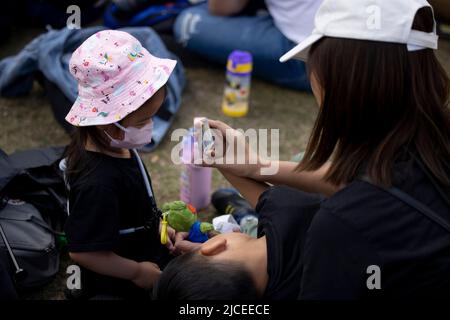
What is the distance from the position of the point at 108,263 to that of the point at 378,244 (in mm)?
1007

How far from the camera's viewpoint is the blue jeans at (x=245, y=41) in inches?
156

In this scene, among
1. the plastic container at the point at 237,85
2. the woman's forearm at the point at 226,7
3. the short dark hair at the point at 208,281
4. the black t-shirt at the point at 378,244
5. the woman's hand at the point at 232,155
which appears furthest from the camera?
the woman's forearm at the point at 226,7

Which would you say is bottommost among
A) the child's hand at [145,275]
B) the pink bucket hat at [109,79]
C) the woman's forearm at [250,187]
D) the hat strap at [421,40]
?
the child's hand at [145,275]

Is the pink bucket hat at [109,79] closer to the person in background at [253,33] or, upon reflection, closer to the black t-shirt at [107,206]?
the black t-shirt at [107,206]

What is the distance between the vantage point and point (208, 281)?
1.42 metres

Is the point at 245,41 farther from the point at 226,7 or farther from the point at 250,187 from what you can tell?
the point at 250,187

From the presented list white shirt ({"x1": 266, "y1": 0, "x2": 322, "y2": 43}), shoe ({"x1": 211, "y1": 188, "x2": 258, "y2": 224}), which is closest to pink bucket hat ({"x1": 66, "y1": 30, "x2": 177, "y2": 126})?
shoe ({"x1": 211, "y1": 188, "x2": 258, "y2": 224})

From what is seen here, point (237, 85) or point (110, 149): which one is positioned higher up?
point (110, 149)

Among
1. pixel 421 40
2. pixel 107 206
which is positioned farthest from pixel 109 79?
pixel 421 40

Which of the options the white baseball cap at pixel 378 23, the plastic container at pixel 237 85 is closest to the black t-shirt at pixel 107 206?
the white baseball cap at pixel 378 23

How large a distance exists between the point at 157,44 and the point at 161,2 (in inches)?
33.2

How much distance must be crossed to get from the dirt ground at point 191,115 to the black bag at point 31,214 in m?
0.62

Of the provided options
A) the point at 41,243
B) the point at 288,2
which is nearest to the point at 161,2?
the point at 288,2

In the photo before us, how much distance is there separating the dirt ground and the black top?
1582mm
